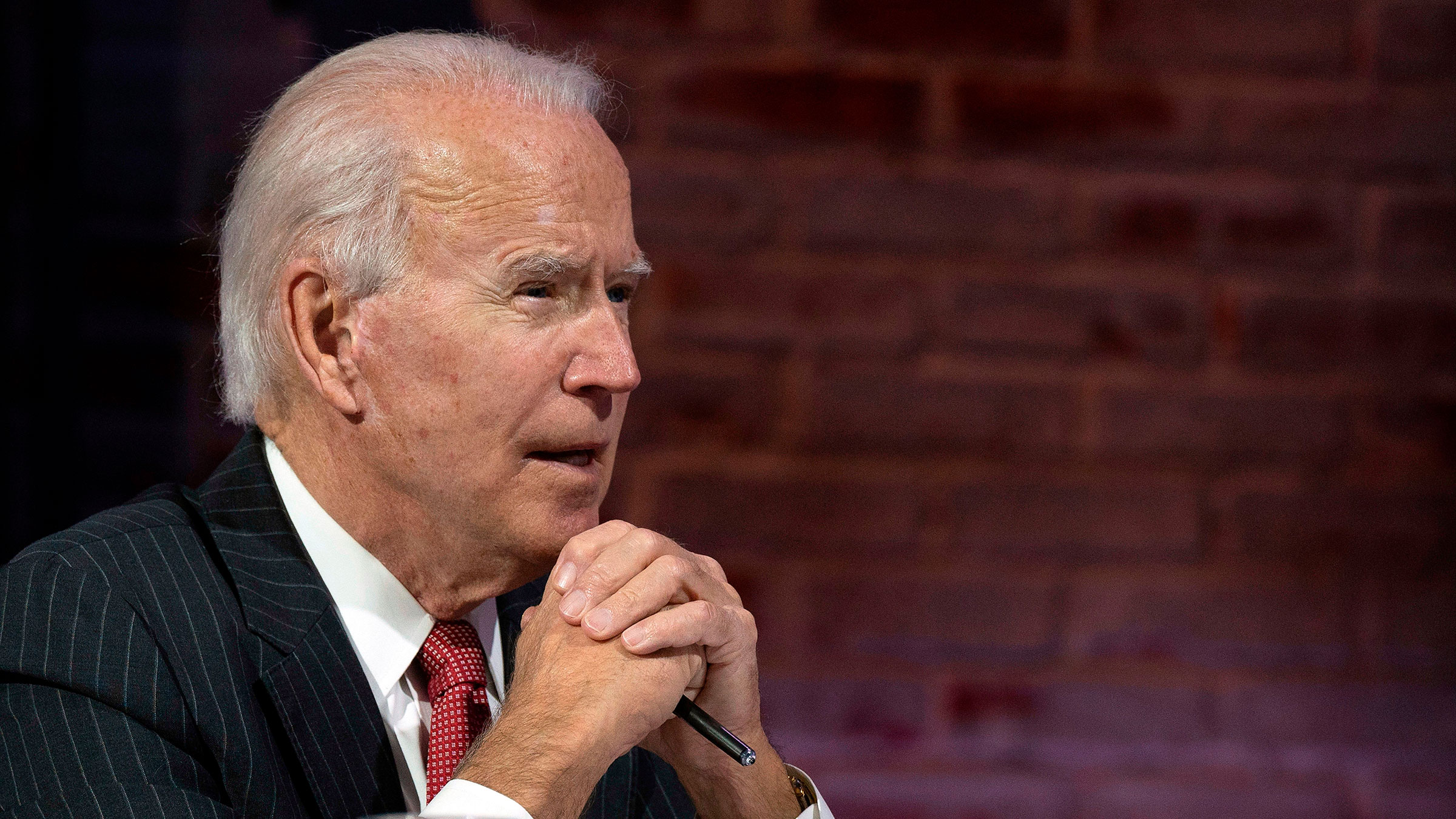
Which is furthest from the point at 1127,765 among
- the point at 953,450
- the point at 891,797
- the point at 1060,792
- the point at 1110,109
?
the point at 1110,109

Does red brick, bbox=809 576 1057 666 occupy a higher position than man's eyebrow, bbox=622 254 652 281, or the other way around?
man's eyebrow, bbox=622 254 652 281

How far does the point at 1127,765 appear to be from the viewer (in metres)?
1.85

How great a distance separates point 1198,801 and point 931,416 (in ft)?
2.38

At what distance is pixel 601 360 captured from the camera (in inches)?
45.8

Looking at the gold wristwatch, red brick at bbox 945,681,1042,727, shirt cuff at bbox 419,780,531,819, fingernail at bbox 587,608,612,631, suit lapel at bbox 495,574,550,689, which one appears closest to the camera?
shirt cuff at bbox 419,780,531,819

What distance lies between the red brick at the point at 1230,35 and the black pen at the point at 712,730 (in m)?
1.19

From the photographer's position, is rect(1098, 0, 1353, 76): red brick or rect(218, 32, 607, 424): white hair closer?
rect(218, 32, 607, 424): white hair

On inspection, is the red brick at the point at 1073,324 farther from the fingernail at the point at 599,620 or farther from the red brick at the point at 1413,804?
the fingernail at the point at 599,620

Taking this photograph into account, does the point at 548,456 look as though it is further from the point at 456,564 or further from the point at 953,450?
the point at 953,450

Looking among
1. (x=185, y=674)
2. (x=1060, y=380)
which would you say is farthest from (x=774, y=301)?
(x=185, y=674)

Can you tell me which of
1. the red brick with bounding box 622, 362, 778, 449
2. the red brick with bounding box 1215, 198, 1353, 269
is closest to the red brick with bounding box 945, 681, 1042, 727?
the red brick with bounding box 622, 362, 778, 449

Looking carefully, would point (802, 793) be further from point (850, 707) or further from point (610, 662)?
point (850, 707)

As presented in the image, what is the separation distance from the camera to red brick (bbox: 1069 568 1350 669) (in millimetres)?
1834

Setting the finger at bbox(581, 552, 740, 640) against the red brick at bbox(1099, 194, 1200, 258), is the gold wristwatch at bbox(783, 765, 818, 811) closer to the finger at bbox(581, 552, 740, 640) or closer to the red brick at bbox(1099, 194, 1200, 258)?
the finger at bbox(581, 552, 740, 640)
